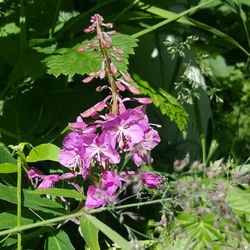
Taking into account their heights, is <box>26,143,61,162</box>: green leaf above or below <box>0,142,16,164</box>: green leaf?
above

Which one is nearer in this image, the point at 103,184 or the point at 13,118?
the point at 103,184

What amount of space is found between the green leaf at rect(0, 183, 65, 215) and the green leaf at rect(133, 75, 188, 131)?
0.47 meters

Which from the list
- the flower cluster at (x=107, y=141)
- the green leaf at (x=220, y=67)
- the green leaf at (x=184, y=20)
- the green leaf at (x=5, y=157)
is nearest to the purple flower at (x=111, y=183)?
the flower cluster at (x=107, y=141)

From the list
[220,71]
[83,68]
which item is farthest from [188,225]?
[220,71]

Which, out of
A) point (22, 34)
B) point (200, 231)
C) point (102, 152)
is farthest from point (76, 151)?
point (22, 34)

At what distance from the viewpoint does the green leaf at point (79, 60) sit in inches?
53.6

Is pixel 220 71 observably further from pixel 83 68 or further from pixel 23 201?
pixel 23 201

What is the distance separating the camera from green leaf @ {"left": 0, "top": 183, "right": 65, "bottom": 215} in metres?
1.13

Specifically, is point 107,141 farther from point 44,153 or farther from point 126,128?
point 44,153

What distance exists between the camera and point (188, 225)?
135 centimetres

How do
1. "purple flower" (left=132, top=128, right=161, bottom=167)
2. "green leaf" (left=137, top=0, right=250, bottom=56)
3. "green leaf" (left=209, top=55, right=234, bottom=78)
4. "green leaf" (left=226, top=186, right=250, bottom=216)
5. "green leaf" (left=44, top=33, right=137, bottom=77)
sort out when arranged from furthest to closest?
"green leaf" (left=209, top=55, right=234, bottom=78), "green leaf" (left=137, top=0, right=250, bottom=56), "green leaf" (left=226, top=186, right=250, bottom=216), "green leaf" (left=44, top=33, right=137, bottom=77), "purple flower" (left=132, top=128, right=161, bottom=167)

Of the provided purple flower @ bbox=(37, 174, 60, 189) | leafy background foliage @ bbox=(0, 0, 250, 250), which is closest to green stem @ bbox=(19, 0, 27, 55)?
leafy background foliage @ bbox=(0, 0, 250, 250)

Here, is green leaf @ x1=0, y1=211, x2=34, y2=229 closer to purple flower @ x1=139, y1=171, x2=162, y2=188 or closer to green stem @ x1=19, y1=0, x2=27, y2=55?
purple flower @ x1=139, y1=171, x2=162, y2=188

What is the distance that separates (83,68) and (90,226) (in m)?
0.39
